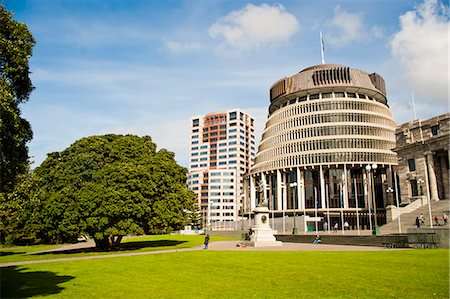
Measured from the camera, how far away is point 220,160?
179625mm

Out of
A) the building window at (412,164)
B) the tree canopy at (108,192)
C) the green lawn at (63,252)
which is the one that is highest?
the building window at (412,164)

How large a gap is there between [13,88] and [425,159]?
6150 centimetres

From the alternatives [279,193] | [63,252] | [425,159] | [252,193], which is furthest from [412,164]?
[63,252]

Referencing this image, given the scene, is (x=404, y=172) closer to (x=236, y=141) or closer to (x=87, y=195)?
(x=87, y=195)

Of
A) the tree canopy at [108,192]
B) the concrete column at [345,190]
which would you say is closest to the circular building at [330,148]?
the concrete column at [345,190]

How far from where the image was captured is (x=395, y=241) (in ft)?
109

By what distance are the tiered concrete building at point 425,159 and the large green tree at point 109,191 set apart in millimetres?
40019

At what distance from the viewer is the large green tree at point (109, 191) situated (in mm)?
35500

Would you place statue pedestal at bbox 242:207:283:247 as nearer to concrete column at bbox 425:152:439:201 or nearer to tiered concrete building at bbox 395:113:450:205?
tiered concrete building at bbox 395:113:450:205

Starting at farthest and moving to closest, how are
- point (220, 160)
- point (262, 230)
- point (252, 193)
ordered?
point (220, 160) → point (252, 193) → point (262, 230)

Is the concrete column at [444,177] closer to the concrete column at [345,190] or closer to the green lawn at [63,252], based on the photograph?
the concrete column at [345,190]

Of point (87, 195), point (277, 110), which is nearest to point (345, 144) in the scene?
point (277, 110)

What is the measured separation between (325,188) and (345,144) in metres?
13.0

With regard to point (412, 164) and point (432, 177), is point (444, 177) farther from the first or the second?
point (412, 164)
